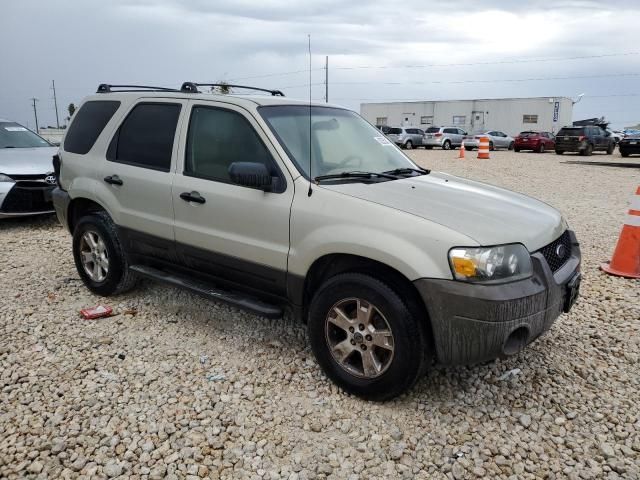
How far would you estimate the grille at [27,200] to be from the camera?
735 centimetres

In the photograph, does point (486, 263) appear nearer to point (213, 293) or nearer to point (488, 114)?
point (213, 293)

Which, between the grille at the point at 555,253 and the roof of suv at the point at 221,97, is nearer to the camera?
the grille at the point at 555,253

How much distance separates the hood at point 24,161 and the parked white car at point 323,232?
3397mm

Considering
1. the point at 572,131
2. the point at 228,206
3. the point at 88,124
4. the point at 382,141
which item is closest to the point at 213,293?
the point at 228,206

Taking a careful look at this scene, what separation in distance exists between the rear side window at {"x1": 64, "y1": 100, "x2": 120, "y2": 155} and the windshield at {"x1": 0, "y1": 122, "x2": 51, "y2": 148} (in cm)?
466

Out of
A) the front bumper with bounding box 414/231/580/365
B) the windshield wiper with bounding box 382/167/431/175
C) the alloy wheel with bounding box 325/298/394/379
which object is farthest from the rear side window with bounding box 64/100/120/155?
the front bumper with bounding box 414/231/580/365

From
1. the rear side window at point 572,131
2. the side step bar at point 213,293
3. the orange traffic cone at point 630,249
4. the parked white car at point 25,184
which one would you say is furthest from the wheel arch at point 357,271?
the rear side window at point 572,131

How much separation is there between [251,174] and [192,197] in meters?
0.72

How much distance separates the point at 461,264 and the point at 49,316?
11.6 ft

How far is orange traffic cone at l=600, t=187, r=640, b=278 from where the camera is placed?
214 inches

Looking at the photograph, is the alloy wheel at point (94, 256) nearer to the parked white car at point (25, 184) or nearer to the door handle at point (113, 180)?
the door handle at point (113, 180)

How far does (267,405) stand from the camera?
3.12 meters

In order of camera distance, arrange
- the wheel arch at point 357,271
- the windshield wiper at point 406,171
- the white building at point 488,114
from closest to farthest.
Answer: the wheel arch at point 357,271 → the windshield wiper at point 406,171 → the white building at point 488,114

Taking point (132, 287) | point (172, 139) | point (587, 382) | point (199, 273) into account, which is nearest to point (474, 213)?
point (587, 382)
